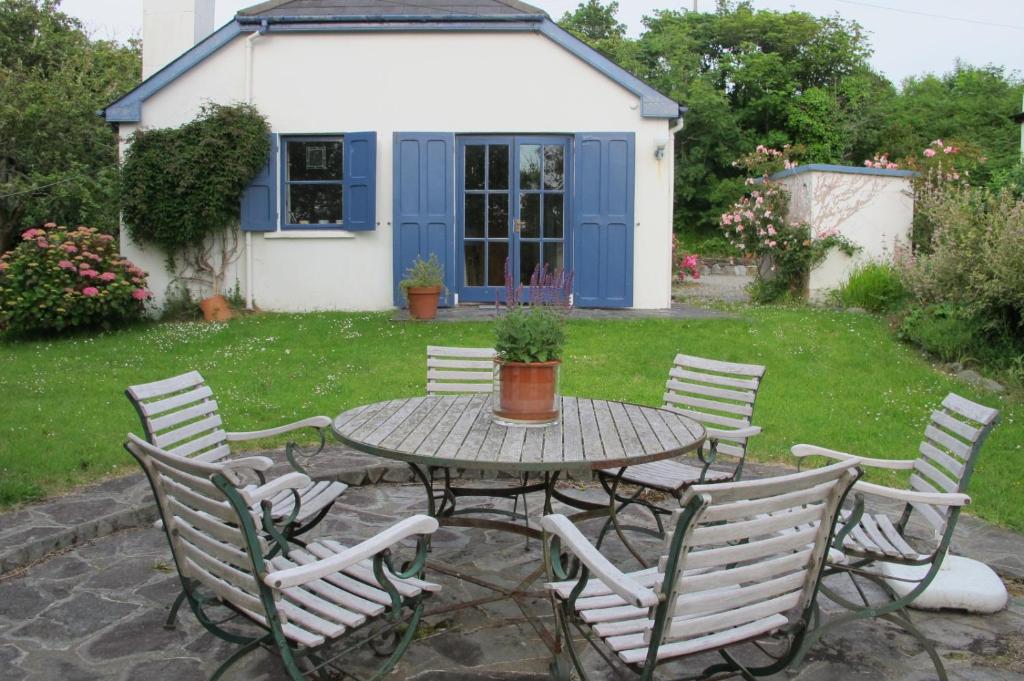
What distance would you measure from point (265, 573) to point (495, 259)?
920 cm

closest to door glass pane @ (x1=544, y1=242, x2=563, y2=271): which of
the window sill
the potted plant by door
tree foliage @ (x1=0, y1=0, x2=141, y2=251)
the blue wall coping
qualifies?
the potted plant by door

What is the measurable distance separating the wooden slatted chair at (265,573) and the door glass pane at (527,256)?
340 inches

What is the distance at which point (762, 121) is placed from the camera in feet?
87.1

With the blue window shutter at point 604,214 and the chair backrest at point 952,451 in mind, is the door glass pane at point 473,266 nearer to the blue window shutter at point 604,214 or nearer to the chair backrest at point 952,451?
the blue window shutter at point 604,214

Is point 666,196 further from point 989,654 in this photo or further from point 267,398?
point 989,654

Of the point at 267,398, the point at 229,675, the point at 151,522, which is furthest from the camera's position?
the point at 267,398

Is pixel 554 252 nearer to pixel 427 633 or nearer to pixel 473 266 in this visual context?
pixel 473 266

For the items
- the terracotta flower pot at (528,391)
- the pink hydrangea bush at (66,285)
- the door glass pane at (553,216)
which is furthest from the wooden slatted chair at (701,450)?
the pink hydrangea bush at (66,285)

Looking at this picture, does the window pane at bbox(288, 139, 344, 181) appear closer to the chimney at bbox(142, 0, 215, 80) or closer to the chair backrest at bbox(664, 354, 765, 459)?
the chimney at bbox(142, 0, 215, 80)

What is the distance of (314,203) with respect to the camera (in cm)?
1137

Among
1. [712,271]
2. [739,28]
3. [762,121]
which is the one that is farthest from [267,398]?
[739,28]

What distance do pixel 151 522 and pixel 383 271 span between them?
278 inches

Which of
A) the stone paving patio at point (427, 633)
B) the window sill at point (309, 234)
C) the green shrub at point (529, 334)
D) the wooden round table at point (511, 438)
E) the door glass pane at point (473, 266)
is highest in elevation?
the window sill at point (309, 234)

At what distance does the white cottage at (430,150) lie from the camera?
432 inches
